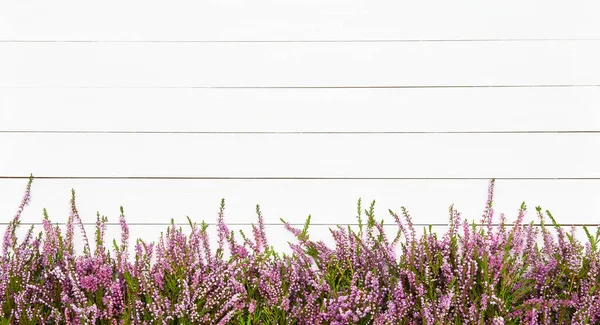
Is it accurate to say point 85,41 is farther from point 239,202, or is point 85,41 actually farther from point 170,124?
point 239,202

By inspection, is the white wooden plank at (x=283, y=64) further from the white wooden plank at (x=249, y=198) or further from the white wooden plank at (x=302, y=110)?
the white wooden plank at (x=249, y=198)

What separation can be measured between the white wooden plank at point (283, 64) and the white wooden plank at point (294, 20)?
4cm

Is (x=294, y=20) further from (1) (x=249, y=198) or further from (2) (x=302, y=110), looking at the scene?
(1) (x=249, y=198)

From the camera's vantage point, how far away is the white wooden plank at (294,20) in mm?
1800

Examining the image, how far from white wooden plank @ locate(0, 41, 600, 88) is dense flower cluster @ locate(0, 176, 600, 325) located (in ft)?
1.34

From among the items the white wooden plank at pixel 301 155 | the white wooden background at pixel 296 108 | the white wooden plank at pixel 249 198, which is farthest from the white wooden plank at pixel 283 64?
the white wooden plank at pixel 249 198

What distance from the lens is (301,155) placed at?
1.80 metres

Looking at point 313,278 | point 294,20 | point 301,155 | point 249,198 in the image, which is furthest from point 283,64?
point 313,278

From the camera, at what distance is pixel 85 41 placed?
1.81 metres

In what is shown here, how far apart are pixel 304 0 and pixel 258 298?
3.22 feet

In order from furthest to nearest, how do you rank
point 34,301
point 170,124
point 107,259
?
1. point 170,124
2. point 107,259
3. point 34,301

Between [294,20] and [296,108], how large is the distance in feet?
0.97

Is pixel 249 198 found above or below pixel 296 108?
below

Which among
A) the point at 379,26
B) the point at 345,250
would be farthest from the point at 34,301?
the point at 379,26
